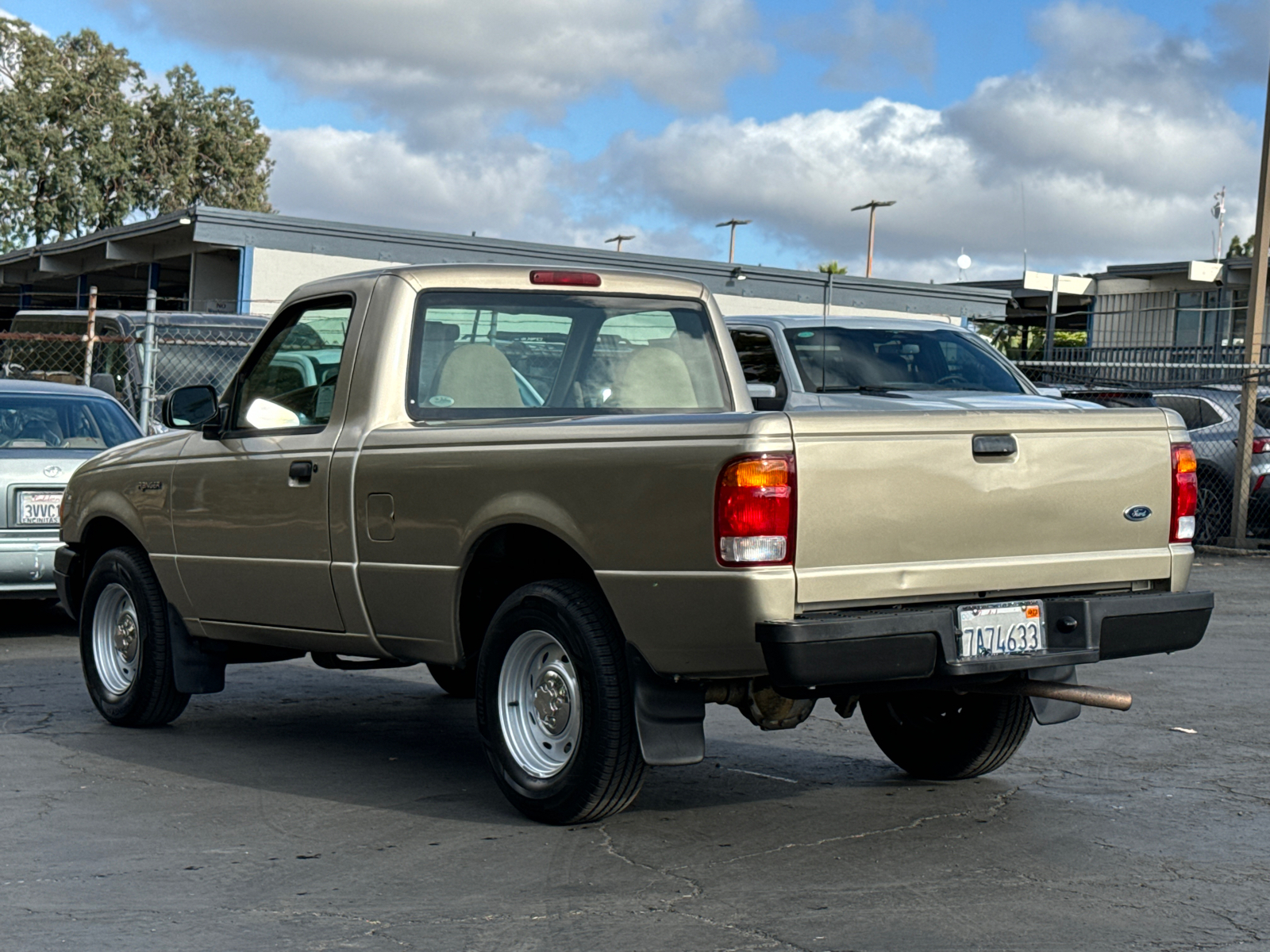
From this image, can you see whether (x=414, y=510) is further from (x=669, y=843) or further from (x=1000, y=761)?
(x=1000, y=761)

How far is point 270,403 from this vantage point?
6629 mm

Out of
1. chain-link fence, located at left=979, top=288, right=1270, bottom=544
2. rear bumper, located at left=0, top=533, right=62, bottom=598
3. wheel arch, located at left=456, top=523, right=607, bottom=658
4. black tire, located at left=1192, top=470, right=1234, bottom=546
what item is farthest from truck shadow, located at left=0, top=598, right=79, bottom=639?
black tire, located at left=1192, top=470, right=1234, bottom=546

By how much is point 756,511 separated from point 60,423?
7.34 m

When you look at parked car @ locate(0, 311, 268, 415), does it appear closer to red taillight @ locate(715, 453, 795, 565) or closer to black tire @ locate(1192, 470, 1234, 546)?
black tire @ locate(1192, 470, 1234, 546)

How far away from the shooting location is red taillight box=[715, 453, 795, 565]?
15.2 ft

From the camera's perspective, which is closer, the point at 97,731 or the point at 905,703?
the point at 905,703

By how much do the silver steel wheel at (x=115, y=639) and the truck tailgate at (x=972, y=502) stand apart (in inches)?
151

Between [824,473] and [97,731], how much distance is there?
4033 millimetres

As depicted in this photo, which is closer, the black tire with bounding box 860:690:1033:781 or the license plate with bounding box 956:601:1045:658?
the license plate with bounding box 956:601:1045:658

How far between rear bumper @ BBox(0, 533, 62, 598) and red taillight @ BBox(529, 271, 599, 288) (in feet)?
15.2

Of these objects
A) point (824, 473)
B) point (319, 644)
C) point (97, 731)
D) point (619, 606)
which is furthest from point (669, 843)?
point (97, 731)

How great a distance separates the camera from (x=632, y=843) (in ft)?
17.3

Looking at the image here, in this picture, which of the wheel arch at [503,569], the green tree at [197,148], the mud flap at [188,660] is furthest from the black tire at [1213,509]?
the green tree at [197,148]

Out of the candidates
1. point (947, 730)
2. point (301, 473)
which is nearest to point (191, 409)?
point (301, 473)
